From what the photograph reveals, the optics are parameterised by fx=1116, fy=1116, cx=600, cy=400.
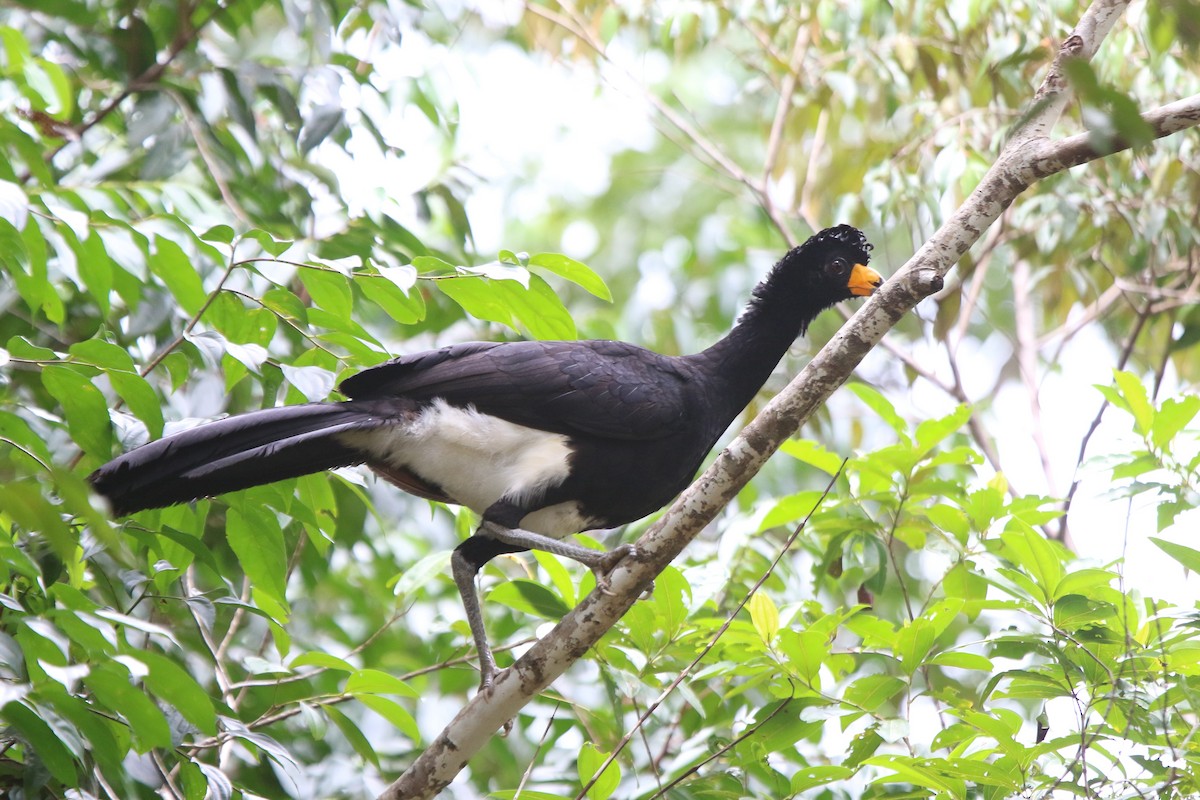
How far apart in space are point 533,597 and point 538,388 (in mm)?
671

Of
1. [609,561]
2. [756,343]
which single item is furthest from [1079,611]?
[756,343]

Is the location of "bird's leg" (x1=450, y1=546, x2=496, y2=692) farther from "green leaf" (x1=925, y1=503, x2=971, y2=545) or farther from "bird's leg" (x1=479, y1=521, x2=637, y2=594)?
"green leaf" (x1=925, y1=503, x2=971, y2=545)

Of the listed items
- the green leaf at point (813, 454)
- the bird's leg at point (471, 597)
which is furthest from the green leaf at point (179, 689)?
the green leaf at point (813, 454)

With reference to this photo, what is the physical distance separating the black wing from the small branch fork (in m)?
0.75

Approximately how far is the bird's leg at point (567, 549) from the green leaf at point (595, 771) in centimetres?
44

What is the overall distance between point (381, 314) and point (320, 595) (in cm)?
204

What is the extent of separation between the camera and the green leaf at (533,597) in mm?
3301

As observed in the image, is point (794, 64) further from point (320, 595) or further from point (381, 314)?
point (320, 595)

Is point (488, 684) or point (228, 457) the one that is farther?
point (488, 684)

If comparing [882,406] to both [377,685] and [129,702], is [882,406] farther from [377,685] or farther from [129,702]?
[129,702]

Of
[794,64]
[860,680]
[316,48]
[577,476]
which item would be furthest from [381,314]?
[860,680]

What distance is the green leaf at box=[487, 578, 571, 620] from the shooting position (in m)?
3.30

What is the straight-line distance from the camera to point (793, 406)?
2.76 metres

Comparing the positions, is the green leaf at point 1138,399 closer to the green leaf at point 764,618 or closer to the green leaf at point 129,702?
the green leaf at point 764,618
